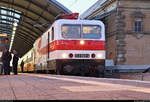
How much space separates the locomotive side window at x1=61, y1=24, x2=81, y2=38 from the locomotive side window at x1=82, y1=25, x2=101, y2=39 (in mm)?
286

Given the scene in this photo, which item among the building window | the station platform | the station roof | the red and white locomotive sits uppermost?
the station roof

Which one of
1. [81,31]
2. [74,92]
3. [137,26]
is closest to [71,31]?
[81,31]

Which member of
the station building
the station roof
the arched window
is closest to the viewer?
the station building

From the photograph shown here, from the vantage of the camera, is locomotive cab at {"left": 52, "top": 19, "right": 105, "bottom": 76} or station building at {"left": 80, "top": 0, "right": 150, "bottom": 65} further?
station building at {"left": 80, "top": 0, "right": 150, "bottom": 65}

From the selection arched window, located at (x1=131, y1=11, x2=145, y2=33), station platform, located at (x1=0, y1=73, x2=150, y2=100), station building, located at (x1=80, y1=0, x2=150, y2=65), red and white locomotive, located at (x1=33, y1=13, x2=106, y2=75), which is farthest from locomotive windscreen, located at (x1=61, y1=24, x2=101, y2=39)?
arched window, located at (x1=131, y1=11, x2=145, y2=33)

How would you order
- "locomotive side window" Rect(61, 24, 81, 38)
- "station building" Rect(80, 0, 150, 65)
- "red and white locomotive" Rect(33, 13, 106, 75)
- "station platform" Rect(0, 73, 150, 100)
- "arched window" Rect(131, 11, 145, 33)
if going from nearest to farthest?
"station platform" Rect(0, 73, 150, 100), "red and white locomotive" Rect(33, 13, 106, 75), "locomotive side window" Rect(61, 24, 81, 38), "station building" Rect(80, 0, 150, 65), "arched window" Rect(131, 11, 145, 33)

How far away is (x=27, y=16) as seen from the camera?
4416cm

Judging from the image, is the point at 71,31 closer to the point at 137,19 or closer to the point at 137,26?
the point at 137,19

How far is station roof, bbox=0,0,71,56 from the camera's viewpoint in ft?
119

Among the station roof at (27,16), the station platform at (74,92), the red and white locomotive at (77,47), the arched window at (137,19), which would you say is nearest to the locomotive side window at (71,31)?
the red and white locomotive at (77,47)

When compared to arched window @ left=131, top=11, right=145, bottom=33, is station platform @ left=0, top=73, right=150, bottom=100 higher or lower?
lower

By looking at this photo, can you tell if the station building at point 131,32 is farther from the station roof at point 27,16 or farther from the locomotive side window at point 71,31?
the locomotive side window at point 71,31

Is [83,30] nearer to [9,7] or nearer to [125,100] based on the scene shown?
[125,100]

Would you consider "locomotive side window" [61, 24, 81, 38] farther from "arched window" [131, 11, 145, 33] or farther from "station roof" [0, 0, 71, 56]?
"arched window" [131, 11, 145, 33]
